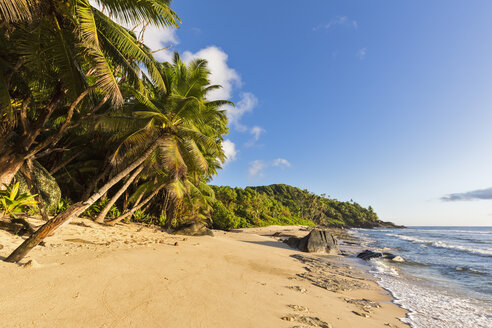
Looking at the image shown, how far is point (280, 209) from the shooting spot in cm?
5247

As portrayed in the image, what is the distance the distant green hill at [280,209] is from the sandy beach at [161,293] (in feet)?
63.5

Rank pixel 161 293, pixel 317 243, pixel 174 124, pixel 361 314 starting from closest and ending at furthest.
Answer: pixel 161 293 → pixel 361 314 → pixel 174 124 → pixel 317 243

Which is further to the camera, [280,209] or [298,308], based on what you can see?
[280,209]

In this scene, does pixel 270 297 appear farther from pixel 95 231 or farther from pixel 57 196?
pixel 57 196

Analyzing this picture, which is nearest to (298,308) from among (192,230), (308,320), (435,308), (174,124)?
(308,320)

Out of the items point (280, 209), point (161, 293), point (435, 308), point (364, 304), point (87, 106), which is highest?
point (87, 106)

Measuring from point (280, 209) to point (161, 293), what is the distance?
1973 inches

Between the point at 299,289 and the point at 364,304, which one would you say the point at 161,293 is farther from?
the point at 364,304

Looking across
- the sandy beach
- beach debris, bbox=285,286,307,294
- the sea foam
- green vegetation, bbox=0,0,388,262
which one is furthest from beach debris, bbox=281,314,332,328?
green vegetation, bbox=0,0,388,262

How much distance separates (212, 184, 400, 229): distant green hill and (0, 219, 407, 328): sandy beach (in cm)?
1934

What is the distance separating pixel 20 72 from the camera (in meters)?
7.74

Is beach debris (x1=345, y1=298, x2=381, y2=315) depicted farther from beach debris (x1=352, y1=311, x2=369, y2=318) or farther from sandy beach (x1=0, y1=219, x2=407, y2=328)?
beach debris (x1=352, y1=311, x2=369, y2=318)

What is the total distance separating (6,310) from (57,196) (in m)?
8.18

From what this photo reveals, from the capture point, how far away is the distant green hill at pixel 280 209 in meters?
29.3
